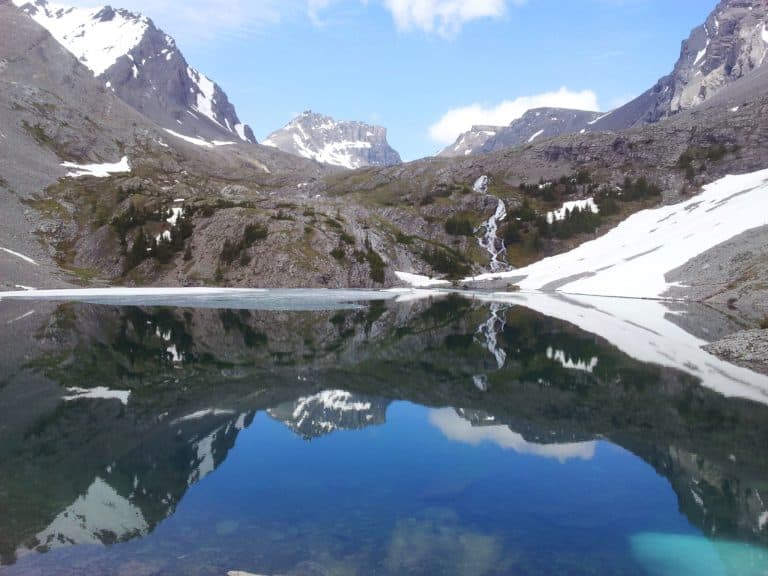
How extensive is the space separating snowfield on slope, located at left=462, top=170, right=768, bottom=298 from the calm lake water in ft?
251

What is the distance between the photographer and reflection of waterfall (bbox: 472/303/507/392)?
37634 mm

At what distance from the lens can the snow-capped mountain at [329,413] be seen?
89.5 ft

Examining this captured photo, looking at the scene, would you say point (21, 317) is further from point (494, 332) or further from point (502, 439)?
point (502, 439)

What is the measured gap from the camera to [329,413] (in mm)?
29250

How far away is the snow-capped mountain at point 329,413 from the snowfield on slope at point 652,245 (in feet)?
298

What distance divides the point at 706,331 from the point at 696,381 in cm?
2593

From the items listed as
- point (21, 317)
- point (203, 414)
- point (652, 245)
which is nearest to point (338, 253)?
point (652, 245)

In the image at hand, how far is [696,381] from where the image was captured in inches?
1377

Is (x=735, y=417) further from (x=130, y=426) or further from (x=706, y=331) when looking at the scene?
(x=706, y=331)

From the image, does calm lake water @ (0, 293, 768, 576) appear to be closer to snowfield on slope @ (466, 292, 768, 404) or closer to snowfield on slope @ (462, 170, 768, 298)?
snowfield on slope @ (466, 292, 768, 404)

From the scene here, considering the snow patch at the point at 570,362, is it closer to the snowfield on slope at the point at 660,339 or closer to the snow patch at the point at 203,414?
the snowfield on slope at the point at 660,339

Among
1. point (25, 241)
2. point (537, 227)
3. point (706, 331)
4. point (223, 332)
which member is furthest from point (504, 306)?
point (25, 241)

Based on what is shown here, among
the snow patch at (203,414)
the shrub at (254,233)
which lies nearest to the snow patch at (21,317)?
the snow patch at (203,414)

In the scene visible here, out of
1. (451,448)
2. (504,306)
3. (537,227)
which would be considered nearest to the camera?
(451,448)
